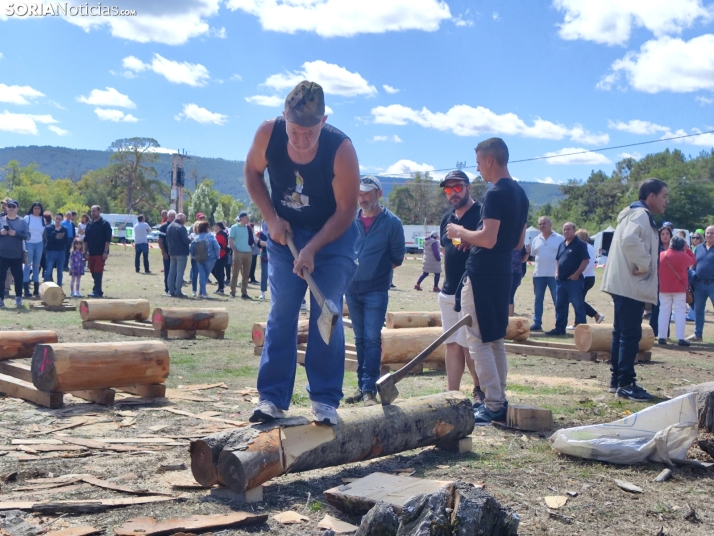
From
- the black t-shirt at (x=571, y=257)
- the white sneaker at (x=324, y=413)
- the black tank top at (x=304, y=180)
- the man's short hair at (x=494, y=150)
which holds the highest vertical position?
the man's short hair at (x=494, y=150)

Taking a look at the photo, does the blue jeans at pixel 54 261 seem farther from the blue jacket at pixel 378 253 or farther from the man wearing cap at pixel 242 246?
the blue jacket at pixel 378 253

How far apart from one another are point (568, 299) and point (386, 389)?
9.08 meters

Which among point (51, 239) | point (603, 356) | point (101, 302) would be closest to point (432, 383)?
point (603, 356)

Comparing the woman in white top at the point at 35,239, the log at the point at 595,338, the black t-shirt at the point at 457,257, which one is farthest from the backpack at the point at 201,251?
the black t-shirt at the point at 457,257

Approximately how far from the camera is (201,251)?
58.5ft

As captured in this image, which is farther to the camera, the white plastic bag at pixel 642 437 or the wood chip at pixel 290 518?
the white plastic bag at pixel 642 437

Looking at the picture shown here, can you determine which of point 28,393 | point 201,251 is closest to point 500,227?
point 28,393

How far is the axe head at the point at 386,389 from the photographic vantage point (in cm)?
460

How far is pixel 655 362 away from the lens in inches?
401

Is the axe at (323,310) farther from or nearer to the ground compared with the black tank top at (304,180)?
nearer to the ground

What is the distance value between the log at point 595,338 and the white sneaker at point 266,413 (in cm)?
666

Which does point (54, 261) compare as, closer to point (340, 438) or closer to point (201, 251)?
point (201, 251)

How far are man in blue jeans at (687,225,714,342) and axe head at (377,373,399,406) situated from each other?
32.7ft

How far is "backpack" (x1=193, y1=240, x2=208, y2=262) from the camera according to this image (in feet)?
58.4
